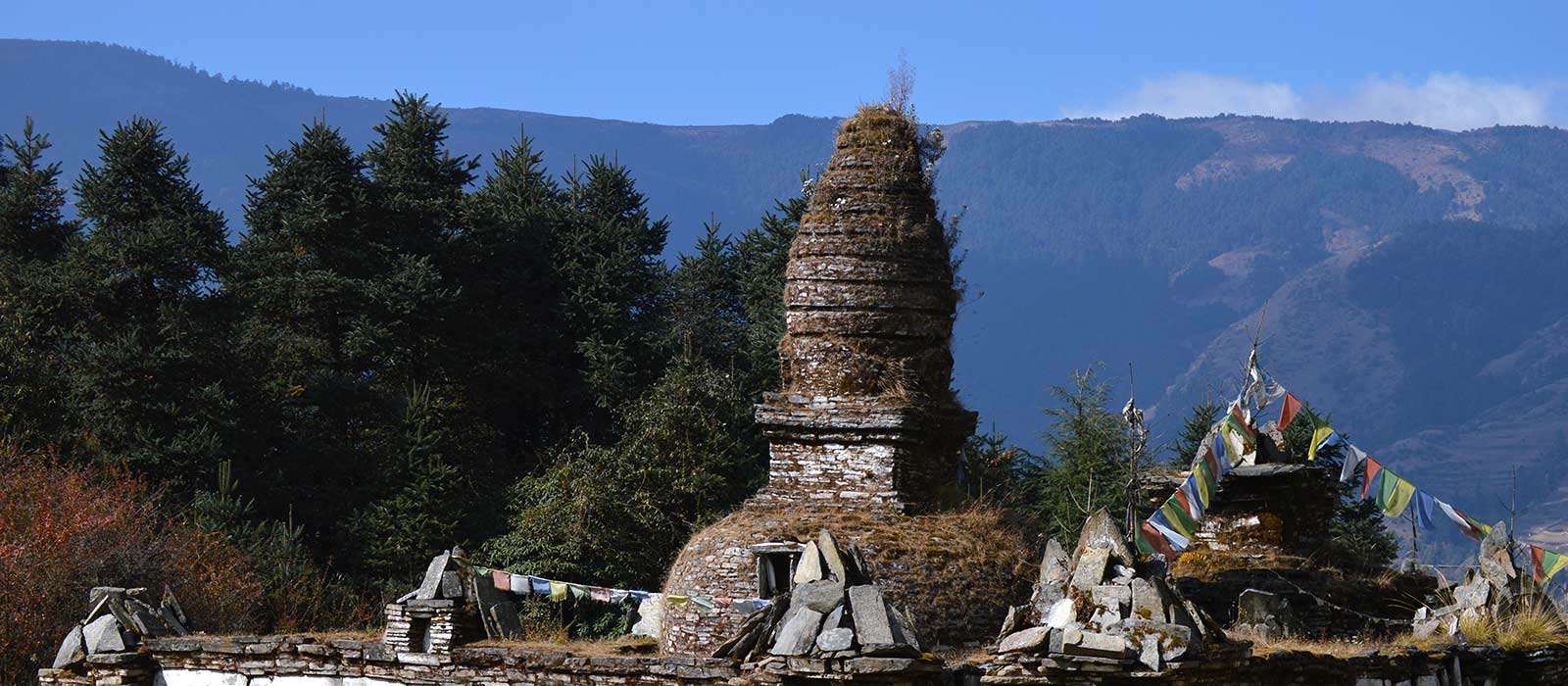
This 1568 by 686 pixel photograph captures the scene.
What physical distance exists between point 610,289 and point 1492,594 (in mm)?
27326

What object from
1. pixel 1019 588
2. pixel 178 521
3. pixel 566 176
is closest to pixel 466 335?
pixel 566 176

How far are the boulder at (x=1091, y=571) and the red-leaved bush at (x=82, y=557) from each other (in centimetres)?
1602

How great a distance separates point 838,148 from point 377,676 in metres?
7.72

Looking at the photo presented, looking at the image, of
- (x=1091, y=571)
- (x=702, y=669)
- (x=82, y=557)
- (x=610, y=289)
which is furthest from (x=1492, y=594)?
(x=610, y=289)

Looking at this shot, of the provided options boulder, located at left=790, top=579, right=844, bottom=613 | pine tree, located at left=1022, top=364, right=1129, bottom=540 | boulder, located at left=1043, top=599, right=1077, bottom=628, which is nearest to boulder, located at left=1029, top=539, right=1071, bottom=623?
boulder, located at left=1043, top=599, right=1077, bottom=628

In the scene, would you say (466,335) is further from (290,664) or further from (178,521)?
(290,664)

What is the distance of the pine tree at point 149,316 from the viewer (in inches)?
1534

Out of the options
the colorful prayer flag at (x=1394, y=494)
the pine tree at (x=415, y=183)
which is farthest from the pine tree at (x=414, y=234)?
the colorful prayer flag at (x=1394, y=494)

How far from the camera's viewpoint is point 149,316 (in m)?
41.3

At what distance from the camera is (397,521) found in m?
38.5

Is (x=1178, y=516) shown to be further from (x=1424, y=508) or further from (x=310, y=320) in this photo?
(x=310, y=320)

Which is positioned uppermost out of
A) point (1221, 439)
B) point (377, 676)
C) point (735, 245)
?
point (735, 245)

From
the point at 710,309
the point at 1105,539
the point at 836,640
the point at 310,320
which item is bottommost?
the point at 836,640

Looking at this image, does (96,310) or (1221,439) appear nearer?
(1221,439)
